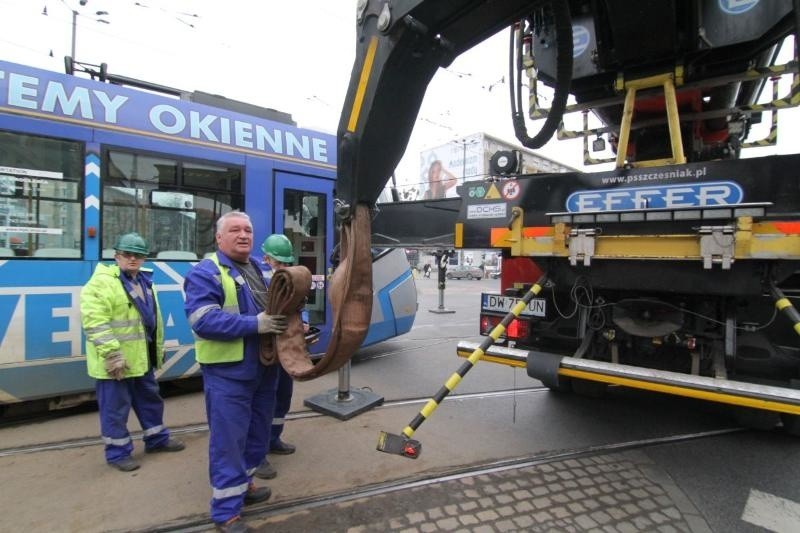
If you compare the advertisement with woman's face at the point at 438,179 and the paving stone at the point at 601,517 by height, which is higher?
the advertisement with woman's face at the point at 438,179

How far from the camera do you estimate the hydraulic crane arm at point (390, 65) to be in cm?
233

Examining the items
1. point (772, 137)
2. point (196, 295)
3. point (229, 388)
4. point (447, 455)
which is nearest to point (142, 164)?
point (196, 295)

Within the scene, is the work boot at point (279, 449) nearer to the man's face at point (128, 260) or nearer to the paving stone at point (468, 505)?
the paving stone at point (468, 505)

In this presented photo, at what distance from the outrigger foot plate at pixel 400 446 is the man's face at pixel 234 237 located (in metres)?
1.55

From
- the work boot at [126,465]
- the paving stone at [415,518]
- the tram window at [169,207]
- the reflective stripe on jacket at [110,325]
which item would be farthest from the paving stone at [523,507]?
the tram window at [169,207]

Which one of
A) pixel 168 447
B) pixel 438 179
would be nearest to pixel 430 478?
pixel 168 447

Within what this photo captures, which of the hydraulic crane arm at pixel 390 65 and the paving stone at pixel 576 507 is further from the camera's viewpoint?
the paving stone at pixel 576 507

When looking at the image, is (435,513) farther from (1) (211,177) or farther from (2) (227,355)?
(1) (211,177)

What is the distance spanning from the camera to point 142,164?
458 cm

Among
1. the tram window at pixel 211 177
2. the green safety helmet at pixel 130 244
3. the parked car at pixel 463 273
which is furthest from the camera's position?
the parked car at pixel 463 273

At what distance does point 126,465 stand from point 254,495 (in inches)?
46.7

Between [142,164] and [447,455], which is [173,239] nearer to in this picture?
[142,164]

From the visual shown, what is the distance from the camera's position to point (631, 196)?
345cm

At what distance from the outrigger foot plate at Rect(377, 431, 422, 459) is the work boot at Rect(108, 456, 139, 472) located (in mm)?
1990
